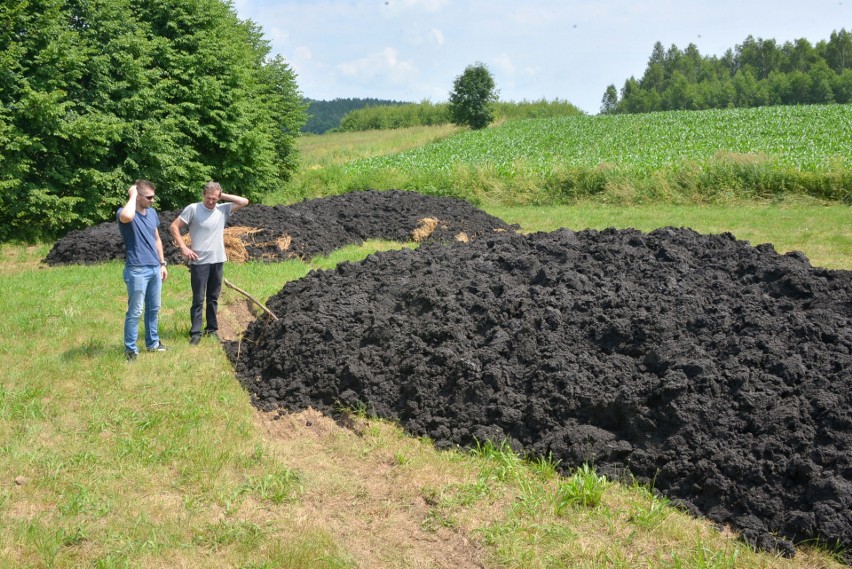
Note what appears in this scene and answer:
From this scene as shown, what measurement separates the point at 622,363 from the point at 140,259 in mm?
4754

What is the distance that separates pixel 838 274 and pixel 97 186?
587 inches

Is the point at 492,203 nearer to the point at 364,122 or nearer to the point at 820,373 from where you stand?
the point at 820,373

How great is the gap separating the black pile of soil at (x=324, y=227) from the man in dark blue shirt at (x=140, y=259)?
5053 mm

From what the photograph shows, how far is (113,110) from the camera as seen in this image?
16359 mm

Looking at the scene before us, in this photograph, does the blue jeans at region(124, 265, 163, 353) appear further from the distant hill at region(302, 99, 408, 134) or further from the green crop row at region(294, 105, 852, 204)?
the distant hill at region(302, 99, 408, 134)

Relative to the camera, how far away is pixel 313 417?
5980 mm

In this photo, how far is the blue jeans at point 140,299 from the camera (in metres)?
6.84

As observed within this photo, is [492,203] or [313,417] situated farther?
[492,203]

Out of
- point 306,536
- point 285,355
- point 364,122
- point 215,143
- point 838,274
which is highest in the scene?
point 364,122

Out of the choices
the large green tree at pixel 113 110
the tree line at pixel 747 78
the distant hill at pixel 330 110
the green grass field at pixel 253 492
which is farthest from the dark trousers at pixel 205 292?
the distant hill at pixel 330 110

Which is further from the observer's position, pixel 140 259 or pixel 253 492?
pixel 140 259

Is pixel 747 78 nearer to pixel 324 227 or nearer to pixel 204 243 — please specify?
pixel 324 227

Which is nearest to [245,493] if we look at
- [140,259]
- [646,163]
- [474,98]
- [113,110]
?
[140,259]

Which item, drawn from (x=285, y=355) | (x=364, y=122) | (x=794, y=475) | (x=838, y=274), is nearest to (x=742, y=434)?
(x=794, y=475)
